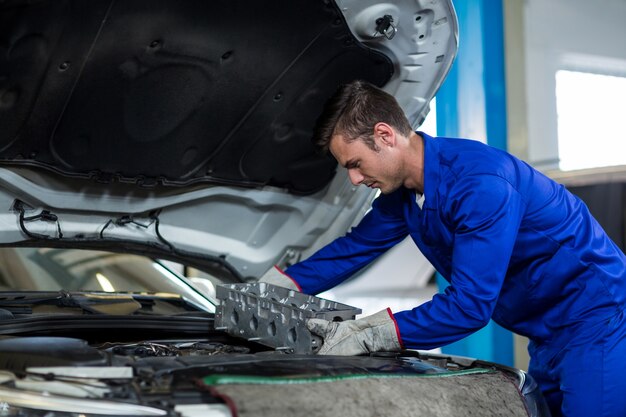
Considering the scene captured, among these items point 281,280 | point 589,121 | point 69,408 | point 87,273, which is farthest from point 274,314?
point 589,121

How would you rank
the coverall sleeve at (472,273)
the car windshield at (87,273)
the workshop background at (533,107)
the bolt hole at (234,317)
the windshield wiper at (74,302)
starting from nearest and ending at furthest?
the coverall sleeve at (472,273) → the bolt hole at (234,317) → the windshield wiper at (74,302) → the car windshield at (87,273) → the workshop background at (533,107)

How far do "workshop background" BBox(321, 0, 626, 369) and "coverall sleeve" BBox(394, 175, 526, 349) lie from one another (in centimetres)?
253

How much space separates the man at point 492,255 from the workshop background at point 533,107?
221 cm

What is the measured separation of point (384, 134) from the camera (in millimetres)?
1956

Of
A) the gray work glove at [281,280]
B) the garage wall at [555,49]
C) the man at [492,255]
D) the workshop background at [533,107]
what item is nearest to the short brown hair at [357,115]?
the man at [492,255]

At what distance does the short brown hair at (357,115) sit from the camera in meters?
1.95

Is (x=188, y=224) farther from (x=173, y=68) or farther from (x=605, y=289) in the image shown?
(x=605, y=289)

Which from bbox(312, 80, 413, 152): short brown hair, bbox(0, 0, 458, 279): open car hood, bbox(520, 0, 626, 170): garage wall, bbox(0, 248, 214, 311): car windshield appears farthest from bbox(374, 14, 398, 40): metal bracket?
bbox(520, 0, 626, 170): garage wall

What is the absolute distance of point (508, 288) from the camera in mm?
2072

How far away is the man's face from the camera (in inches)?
77.6

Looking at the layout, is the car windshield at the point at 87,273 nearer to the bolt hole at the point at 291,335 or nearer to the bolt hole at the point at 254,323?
the bolt hole at the point at 254,323

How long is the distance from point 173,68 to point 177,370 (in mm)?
1084

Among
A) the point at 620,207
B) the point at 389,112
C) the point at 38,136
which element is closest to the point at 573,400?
the point at 389,112

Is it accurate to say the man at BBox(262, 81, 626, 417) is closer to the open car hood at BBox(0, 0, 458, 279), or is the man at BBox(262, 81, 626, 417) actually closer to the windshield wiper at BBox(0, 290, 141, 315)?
the open car hood at BBox(0, 0, 458, 279)
